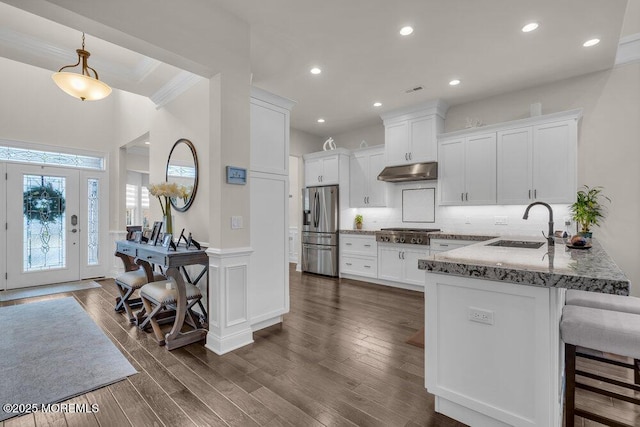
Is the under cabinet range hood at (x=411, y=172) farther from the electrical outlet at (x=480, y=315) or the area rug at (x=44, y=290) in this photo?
the area rug at (x=44, y=290)

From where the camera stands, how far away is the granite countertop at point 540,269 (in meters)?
1.24

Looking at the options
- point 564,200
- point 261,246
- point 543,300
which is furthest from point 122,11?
point 564,200

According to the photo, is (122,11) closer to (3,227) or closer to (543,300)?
(543,300)

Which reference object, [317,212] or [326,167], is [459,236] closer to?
[317,212]

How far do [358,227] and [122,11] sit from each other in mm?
4904

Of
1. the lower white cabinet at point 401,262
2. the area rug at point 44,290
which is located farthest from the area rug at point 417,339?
the area rug at point 44,290

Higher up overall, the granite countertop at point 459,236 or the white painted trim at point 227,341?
the granite countertop at point 459,236

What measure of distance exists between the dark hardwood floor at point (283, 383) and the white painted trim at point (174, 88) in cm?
286

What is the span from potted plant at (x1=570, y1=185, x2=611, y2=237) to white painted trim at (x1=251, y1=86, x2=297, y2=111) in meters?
3.83

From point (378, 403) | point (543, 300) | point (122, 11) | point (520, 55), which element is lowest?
point (378, 403)

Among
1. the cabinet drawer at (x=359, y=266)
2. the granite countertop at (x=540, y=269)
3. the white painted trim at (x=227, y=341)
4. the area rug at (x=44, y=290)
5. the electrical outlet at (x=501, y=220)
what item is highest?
the electrical outlet at (x=501, y=220)

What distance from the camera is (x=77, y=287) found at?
16.4 feet

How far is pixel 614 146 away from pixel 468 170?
5.48ft

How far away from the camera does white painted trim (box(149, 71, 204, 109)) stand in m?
3.61
